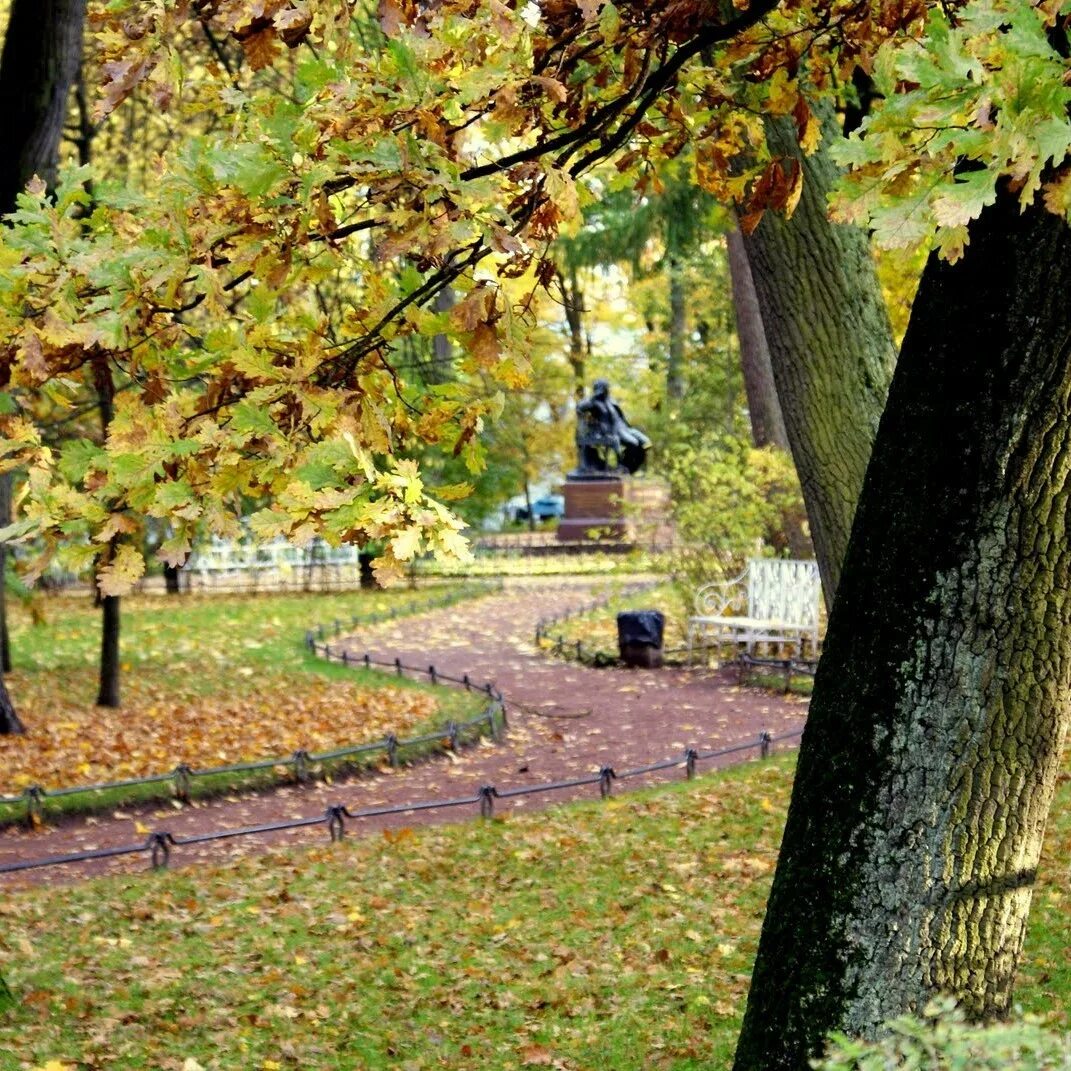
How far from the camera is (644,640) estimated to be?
16.2m

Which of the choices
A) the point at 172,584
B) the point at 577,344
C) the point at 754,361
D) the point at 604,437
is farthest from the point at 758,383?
the point at 577,344

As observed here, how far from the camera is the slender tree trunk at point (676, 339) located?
34875mm

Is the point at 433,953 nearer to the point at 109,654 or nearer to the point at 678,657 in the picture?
the point at 109,654

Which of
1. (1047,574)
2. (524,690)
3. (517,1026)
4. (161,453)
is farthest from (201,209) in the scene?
(524,690)

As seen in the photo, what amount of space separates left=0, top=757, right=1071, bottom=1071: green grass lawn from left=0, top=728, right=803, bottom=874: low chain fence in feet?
0.63

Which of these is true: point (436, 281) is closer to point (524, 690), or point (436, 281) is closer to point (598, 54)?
point (598, 54)

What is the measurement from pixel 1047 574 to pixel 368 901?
4.87m

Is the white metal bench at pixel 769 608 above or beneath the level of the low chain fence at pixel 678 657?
above

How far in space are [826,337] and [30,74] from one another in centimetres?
480

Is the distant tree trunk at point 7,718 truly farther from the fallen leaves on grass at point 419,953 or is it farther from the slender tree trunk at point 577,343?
the slender tree trunk at point 577,343

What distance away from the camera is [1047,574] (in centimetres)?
364

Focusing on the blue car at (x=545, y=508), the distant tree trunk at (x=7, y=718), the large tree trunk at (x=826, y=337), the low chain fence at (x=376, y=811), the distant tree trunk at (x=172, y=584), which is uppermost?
the blue car at (x=545, y=508)

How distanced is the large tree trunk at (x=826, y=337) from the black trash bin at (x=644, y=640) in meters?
10.8

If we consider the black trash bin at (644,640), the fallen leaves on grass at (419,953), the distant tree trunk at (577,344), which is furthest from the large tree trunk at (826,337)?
the distant tree trunk at (577,344)
